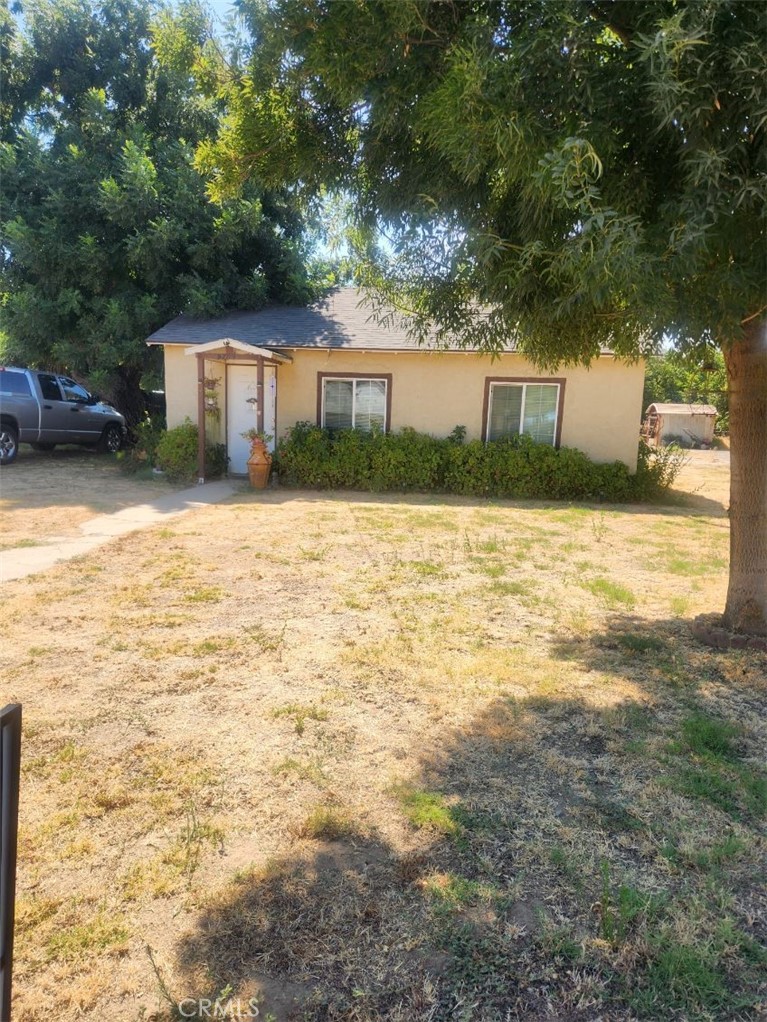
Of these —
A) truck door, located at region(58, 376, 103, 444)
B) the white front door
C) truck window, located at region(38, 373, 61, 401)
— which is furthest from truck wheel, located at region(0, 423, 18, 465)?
the white front door

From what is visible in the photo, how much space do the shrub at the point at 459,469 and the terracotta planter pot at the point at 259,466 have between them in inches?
18.5

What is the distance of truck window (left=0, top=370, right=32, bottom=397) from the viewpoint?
13.4 m

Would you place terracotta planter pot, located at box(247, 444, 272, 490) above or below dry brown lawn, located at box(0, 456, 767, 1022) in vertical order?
above

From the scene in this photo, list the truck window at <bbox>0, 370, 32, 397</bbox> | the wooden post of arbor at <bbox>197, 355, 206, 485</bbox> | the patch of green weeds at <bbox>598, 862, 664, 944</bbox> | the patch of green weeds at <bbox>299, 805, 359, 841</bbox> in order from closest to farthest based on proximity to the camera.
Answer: the patch of green weeds at <bbox>598, 862, 664, 944</bbox> < the patch of green weeds at <bbox>299, 805, 359, 841</bbox> < the wooden post of arbor at <bbox>197, 355, 206, 485</bbox> < the truck window at <bbox>0, 370, 32, 397</bbox>

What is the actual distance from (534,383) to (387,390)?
3044 millimetres

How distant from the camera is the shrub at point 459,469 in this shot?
1282 centimetres

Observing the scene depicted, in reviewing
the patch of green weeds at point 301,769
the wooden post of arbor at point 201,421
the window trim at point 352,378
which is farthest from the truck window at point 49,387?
the patch of green weeds at point 301,769

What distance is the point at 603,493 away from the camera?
42.3ft

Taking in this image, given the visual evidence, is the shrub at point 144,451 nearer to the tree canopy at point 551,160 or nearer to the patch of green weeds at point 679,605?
the tree canopy at point 551,160

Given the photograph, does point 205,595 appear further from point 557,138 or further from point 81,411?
point 81,411

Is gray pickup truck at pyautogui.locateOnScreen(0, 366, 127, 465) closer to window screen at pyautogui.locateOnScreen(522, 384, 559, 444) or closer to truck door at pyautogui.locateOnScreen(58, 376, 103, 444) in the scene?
truck door at pyautogui.locateOnScreen(58, 376, 103, 444)

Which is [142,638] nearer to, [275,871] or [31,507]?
[275,871]

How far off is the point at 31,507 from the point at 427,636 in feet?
23.8

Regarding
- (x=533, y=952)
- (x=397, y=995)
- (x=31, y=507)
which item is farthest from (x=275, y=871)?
(x=31, y=507)
